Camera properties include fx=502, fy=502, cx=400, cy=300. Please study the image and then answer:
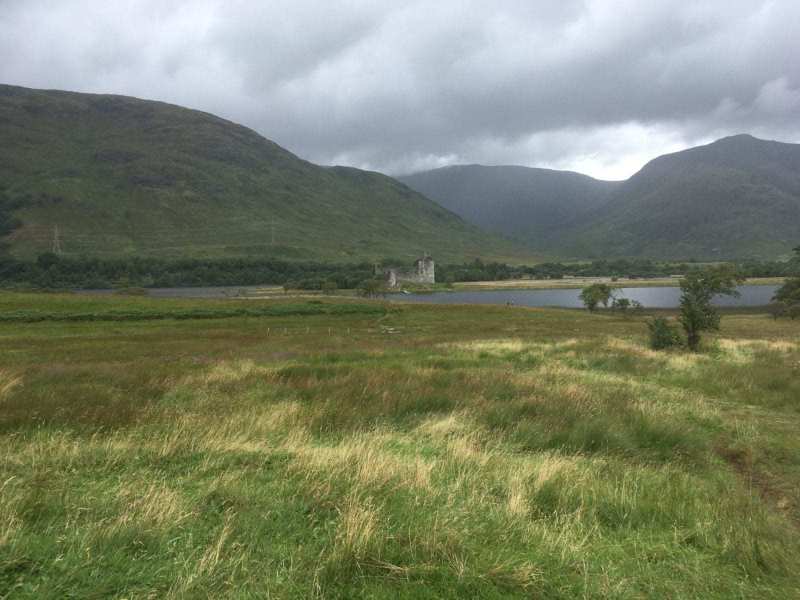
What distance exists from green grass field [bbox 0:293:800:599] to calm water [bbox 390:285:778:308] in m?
105

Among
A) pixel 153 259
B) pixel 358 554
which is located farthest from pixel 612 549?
pixel 153 259

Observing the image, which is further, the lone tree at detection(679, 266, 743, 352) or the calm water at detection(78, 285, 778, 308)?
the calm water at detection(78, 285, 778, 308)

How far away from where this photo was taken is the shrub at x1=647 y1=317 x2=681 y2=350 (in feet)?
89.5

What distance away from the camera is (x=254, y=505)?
201 inches

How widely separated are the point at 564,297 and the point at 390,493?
163231 mm

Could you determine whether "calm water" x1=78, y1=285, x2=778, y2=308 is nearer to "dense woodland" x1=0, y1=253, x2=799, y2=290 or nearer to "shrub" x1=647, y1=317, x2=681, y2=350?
"dense woodland" x1=0, y1=253, x2=799, y2=290

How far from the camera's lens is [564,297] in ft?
525

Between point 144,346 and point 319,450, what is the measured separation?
29632 millimetres

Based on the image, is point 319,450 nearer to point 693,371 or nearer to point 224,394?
point 224,394

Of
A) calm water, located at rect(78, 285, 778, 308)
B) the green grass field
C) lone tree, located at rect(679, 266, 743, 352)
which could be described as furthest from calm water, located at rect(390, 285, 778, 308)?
the green grass field

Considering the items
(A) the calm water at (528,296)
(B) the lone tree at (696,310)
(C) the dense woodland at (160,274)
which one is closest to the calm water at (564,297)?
(A) the calm water at (528,296)

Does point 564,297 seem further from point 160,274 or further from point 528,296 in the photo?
point 160,274

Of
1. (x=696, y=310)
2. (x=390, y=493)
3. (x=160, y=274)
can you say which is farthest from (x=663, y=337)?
(x=160, y=274)

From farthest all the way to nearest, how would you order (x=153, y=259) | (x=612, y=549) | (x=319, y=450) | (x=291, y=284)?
(x=153, y=259) < (x=291, y=284) < (x=319, y=450) < (x=612, y=549)
